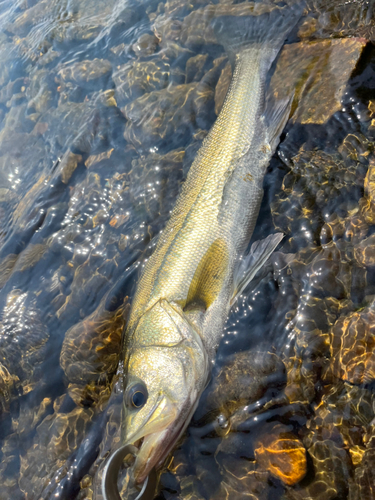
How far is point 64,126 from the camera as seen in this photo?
6.27 metres

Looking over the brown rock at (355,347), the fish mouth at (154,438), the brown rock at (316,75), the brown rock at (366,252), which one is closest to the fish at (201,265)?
the fish mouth at (154,438)

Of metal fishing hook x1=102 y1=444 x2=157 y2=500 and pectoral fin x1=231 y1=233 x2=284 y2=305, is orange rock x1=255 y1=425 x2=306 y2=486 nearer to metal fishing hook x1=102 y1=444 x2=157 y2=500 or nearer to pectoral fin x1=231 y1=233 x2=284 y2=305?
metal fishing hook x1=102 y1=444 x2=157 y2=500

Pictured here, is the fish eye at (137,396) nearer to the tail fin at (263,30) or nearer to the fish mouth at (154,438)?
the fish mouth at (154,438)

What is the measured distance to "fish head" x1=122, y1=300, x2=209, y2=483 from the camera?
251 centimetres

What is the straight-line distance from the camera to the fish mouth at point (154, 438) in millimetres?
2443

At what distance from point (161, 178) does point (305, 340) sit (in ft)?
9.33

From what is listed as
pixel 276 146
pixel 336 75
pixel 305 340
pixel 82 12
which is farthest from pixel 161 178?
pixel 82 12

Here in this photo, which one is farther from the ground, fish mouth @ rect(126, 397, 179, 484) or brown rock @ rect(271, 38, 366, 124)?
brown rock @ rect(271, 38, 366, 124)

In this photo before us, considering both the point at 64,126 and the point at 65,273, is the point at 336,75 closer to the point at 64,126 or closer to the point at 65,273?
the point at 65,273

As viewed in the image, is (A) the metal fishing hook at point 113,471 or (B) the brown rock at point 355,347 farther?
(B) the brown rock at point 355,347

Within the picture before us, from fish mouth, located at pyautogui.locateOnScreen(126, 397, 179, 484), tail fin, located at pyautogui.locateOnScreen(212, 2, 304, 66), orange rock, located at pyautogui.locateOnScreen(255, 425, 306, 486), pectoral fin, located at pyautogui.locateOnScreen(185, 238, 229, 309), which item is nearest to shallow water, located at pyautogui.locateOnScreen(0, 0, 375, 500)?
orange rock, located at pyautogui.locateOnScreen(255, 425, 306, 486)

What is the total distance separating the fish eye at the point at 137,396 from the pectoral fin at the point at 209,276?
828 millimetres

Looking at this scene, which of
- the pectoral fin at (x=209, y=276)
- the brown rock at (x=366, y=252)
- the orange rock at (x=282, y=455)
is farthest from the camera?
the pectoral fin at (x=209, y=276)

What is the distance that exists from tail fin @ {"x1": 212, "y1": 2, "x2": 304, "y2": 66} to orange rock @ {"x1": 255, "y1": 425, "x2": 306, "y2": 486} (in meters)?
4.14
